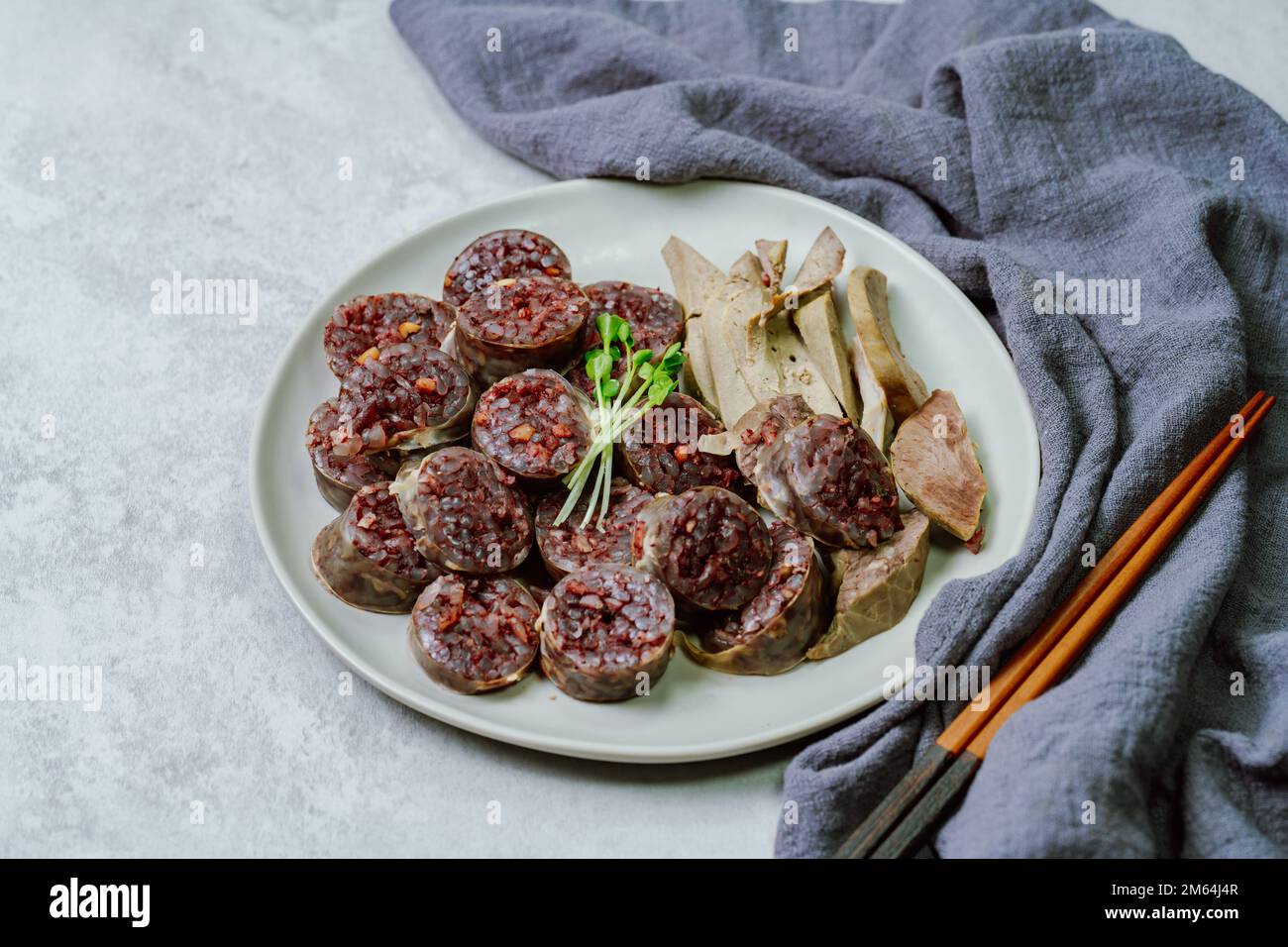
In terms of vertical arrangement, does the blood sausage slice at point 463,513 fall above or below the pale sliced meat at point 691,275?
below

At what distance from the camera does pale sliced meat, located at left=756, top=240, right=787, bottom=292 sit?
4164mm

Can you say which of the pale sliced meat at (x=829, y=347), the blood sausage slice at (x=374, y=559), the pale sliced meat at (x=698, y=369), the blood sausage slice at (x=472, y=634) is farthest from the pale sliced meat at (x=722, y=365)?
the blood sausage slice at (x=374, y=559)

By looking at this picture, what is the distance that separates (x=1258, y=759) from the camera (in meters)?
3.07

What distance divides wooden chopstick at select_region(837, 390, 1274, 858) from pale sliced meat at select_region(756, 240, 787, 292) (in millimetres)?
1365

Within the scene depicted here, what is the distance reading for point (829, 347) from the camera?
399 cm

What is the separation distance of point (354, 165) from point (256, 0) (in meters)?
1.08

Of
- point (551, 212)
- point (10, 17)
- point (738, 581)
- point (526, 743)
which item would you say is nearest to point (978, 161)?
point (551, 212)

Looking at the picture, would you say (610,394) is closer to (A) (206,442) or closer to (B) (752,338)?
(B) (752,338)

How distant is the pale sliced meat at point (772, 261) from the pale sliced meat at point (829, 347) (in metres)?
0.14

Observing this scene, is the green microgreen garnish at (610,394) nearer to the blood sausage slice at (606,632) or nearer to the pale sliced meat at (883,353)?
the blood sausage slice at (606,632)

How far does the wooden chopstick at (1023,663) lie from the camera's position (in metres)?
3.10

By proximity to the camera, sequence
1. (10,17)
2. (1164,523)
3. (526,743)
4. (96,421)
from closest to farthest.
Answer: (526,743) < (1164,523) < (96,421) < (10,17)

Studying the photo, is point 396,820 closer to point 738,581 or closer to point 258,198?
point 738,581

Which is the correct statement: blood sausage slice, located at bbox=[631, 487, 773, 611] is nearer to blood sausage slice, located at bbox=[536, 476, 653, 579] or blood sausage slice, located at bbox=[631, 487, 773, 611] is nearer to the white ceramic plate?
blood sausage slice, located at bbox=[536, 476, 653, 579]
